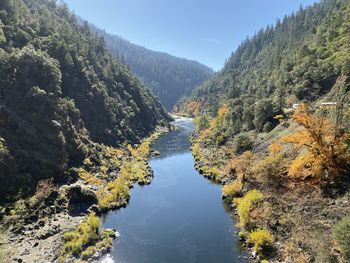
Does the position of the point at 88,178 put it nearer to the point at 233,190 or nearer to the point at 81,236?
the point at 81,236

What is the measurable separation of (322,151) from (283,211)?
10.3m

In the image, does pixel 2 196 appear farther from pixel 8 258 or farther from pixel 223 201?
pixel 223 201

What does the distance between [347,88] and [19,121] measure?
69.9 m

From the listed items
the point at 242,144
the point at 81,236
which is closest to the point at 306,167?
the point at 242,144

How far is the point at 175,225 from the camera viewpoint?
5531 centimetres

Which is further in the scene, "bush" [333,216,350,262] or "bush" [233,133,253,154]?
"bush" [233,133,253,154]

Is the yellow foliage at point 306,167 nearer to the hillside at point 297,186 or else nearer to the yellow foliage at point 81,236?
the hillside at point 297,186

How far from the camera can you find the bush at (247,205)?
158 ft

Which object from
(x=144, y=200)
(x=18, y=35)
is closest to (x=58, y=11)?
(x=18, y=35)

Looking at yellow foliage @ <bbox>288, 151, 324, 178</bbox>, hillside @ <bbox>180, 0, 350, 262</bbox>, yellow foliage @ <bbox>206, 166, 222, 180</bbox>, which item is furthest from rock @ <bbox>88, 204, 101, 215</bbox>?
yellow foliage @ <bbox>288, 151, 324, 178</bbox>

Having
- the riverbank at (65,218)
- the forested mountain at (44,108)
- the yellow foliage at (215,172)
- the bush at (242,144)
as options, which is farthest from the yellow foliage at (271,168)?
the forested mountain at (44,108)

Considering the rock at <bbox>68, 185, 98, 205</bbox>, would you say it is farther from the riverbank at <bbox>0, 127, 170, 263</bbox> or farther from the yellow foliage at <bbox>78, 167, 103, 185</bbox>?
the yellow foliage at <bbox>78, 167, 103, 185</bbox>

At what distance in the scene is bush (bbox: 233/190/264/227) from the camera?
48084 millimetres

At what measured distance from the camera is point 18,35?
322 feet
